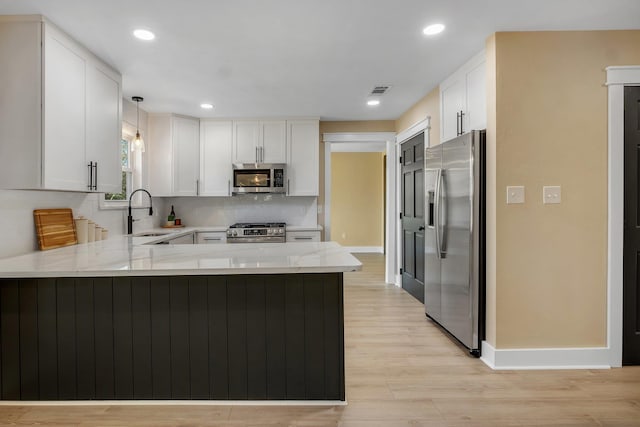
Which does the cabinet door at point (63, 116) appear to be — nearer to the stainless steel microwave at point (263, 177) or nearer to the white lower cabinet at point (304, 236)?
the stainless steel microwave at point (263, 177)

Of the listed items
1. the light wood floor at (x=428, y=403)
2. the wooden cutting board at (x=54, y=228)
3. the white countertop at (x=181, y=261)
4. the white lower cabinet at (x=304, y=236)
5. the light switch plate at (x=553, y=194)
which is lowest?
the light wood floor at (x=428, y=403)

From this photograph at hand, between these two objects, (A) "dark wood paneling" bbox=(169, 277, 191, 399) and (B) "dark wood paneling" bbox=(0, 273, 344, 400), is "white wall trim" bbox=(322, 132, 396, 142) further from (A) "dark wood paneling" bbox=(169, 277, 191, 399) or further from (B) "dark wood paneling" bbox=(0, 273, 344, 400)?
(A) "dark wood paneling" bbox=(169, 277, 191, 399)

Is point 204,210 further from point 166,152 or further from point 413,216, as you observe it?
point 413,216

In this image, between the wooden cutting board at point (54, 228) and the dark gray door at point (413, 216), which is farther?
the dark gray door at point (413, 216)

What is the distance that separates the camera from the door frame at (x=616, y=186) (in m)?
2.62

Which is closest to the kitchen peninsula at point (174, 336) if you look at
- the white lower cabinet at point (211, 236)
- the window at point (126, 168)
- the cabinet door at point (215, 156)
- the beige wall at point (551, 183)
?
the beige wall at point (551, 183)

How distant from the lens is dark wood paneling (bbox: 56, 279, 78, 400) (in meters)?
2.16

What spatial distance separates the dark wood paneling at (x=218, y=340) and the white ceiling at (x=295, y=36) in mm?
1682

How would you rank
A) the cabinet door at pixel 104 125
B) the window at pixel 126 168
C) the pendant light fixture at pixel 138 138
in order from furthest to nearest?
the window at pixel 126 168
the pendant light fixture at pixel 138 138
the cabinet door at pixel 104 125

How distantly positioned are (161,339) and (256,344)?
0.55 metres

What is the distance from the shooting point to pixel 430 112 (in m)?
4.10

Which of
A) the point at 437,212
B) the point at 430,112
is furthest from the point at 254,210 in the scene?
the point at 437,212

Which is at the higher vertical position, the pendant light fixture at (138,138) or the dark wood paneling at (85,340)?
the pendant light fixture at (138,138)

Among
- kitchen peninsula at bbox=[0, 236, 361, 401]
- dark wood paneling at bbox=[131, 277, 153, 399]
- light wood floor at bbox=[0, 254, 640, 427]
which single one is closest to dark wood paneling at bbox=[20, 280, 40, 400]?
kitchen peninsula at bbox=[0, 236, 361, 401]
